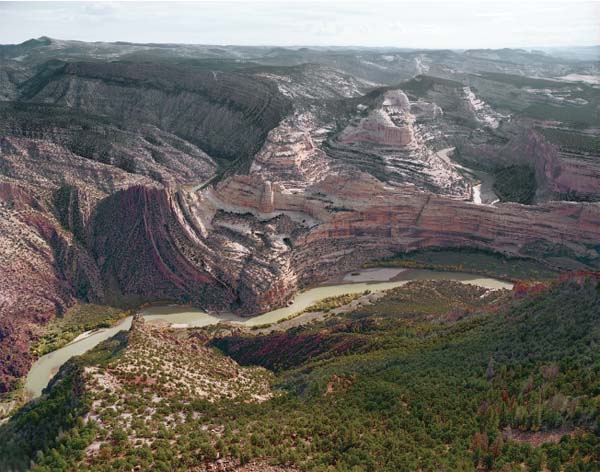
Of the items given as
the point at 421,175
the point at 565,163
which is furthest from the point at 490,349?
the point at 565,163

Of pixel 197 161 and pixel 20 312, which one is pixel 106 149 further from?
pixel 20 312

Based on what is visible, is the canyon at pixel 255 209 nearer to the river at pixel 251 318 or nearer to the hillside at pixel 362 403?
the river at pixel 251 318

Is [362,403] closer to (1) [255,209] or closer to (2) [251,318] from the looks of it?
(2) [251,318]

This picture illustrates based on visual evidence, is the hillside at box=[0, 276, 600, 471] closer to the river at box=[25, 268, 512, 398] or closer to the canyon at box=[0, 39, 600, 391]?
the river at box=[25, 268, 512, 398]

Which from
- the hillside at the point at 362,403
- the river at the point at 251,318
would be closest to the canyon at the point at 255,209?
the river at the point at 251,318

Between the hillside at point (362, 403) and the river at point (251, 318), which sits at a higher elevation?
the hillside at point (362, 403)

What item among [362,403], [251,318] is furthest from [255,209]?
[362,403]

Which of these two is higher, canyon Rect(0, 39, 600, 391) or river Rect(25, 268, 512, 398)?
canyon Rect(0, 39, 600, 391)

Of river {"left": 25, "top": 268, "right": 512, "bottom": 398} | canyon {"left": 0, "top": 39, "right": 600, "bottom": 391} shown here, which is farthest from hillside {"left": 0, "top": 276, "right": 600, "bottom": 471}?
canyon {"left": 0, "top": 39, "right": 600, "bottom": 391}
